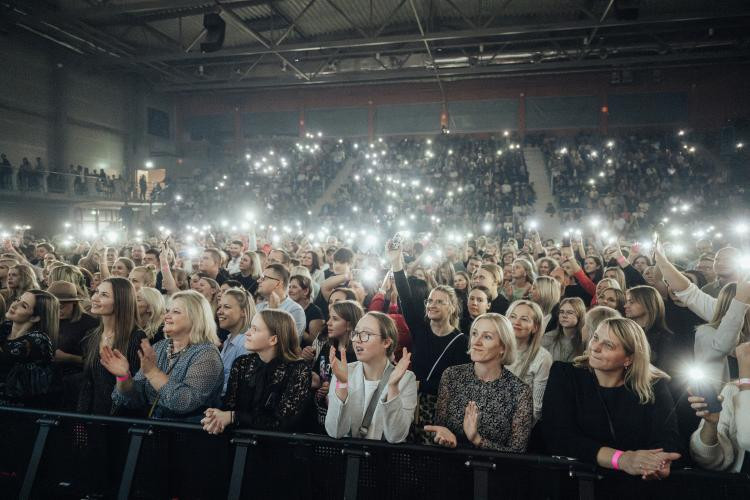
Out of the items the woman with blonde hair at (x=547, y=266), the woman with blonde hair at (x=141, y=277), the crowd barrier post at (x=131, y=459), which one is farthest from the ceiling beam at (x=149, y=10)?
the crowd barrier post at (x=131, y=459)

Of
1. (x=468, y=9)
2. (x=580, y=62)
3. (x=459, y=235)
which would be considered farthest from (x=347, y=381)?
(x=580, y=62)

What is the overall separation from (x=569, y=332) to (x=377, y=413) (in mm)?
2185

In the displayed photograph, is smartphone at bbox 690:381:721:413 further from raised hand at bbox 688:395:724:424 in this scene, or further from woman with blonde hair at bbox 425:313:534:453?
woman with blonde hair at bbox 425:313:534:453

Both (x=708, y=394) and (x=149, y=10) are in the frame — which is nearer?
(x=708, y=394)

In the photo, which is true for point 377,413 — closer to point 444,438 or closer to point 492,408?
point 444,438

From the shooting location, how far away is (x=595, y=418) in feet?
7.33

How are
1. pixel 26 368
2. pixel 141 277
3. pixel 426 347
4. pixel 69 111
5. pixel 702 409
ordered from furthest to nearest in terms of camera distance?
pixel 69 111, pixel 141 277, pixel 426 347, pixel 26 368, pixel 702 409

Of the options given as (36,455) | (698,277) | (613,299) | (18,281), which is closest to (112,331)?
(36,455)

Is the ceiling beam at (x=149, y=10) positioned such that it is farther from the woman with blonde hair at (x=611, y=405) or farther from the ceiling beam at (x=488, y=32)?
the woman with blonde hair at (x=611, y=405)

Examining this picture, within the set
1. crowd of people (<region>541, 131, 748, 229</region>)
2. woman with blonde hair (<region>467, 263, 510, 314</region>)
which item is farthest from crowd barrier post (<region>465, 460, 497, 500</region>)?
crowd of people (<region>541, 131, 748, 229</region>)

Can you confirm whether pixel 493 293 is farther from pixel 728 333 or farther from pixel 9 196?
pixel 9 196

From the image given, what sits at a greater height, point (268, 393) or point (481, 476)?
point (268, 393)

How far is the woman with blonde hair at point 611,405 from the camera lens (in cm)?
212

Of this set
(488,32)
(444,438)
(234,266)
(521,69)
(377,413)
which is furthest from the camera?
(521,69)
